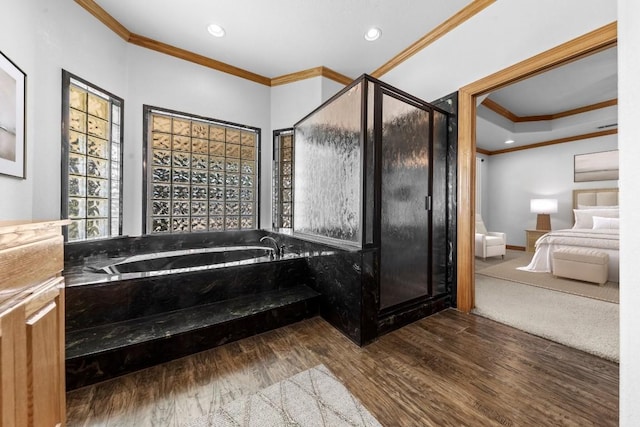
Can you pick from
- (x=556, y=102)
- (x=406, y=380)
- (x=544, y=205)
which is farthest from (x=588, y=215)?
(x=406, y=380)

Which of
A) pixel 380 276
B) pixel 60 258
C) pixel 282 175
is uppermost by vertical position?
pixel 282 175

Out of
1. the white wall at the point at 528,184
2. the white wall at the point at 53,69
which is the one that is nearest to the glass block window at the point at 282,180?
the white wall at the point at 53,69

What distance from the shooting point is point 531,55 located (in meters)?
1.96

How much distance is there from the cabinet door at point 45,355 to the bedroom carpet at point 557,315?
118 inches

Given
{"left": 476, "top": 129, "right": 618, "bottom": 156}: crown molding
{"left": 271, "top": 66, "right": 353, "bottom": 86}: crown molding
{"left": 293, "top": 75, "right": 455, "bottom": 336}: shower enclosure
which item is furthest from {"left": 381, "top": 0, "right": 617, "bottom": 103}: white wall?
{"left": 476, "top": 129, "right": 618, "bottom": 156}: crown molding

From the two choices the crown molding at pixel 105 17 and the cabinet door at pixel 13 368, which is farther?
the crown molding at pixel 105 17

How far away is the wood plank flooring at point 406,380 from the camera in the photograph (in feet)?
3.99

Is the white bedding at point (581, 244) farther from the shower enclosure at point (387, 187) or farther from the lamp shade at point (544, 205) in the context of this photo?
the shower enclosure at point (387, 187)

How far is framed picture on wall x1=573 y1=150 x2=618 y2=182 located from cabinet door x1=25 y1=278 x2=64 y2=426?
26.2 ft

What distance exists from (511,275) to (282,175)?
12.8 ft

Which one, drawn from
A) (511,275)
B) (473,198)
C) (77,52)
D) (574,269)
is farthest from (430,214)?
(77,52)

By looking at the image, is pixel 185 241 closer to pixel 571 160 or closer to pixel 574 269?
pixel 574 269

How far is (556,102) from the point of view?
4.14 metres

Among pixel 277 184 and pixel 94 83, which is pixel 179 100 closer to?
pixel 94 83
